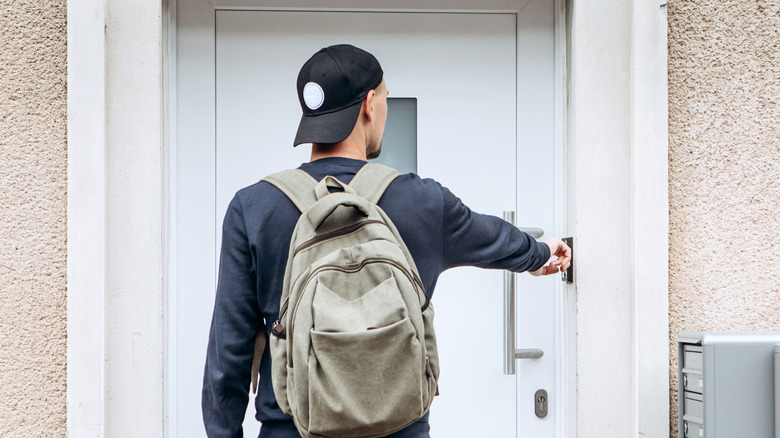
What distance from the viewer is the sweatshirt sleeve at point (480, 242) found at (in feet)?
6.28

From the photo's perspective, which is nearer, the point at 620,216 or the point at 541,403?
the point at 620,216

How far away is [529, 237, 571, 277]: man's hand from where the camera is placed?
2.38 m

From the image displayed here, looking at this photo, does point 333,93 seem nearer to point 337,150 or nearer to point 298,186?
point 337,150

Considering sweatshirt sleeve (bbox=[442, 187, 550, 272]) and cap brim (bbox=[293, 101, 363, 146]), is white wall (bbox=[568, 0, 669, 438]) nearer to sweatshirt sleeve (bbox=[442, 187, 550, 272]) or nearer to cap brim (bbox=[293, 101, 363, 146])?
sweatshirt sleeve (bbox=[442, 187, 550, 272])

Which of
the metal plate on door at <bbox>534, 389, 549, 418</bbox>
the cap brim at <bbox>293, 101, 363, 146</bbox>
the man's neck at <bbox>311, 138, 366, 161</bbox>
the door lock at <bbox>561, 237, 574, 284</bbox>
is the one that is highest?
the cap brim at <bbox>293, 101, 363, 146</bbox>

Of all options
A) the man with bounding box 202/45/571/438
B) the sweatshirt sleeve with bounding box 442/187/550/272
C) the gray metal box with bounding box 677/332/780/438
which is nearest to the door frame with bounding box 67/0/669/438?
the gray metal box with bounding box 677/332/780/438

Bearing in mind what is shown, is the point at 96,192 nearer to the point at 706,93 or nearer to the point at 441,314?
the point at 441,314

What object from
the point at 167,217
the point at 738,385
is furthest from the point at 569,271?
the point at 167,217

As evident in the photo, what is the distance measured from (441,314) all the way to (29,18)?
5.07 ft

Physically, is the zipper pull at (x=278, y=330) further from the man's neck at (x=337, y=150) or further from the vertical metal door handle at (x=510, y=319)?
the vertical metal door handle at (x=510, y=319)

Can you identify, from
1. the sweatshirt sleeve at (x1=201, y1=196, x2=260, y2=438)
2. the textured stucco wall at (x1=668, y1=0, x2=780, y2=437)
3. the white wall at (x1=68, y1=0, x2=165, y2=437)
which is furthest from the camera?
the textured stucco wall at (x1=668, y1=0, x2=780, y2=437)

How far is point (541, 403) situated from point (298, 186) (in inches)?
51.0

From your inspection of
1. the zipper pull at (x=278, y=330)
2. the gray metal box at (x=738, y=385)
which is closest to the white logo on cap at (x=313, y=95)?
the zipper pull at (x=278, y=330)

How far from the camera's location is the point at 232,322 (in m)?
1.86
